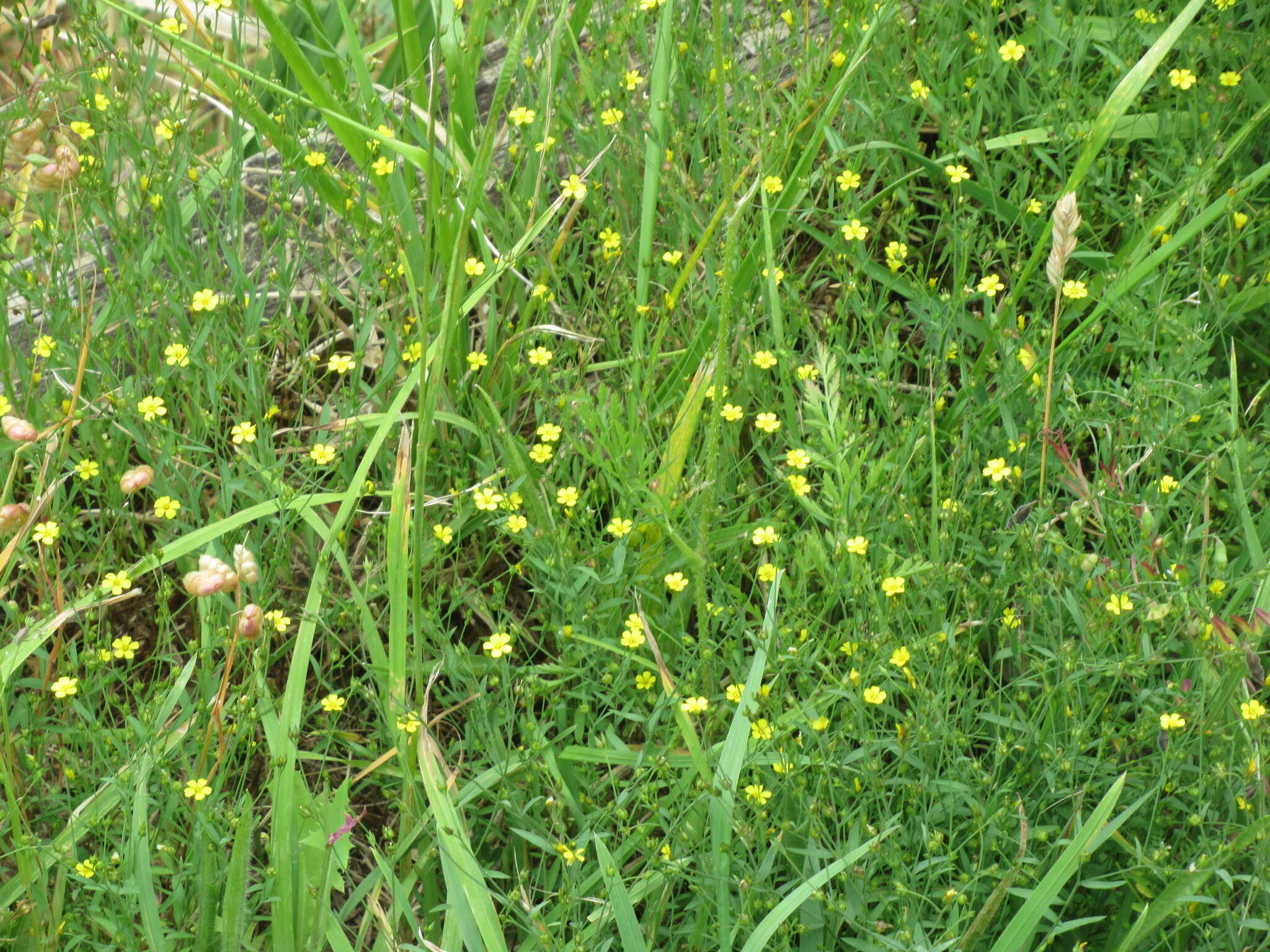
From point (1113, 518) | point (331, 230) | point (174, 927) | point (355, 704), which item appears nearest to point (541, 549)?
point (355, 704)

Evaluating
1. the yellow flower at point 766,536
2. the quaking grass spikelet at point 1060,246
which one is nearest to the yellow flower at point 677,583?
the yellow flower at point 766,536

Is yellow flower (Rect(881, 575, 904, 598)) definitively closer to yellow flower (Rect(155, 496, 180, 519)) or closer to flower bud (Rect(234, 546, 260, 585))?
flower bud (Rect(234, 546, 260, 585))

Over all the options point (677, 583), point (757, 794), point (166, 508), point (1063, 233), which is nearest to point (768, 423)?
point (677, 583)

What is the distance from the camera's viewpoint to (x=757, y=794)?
1.75m

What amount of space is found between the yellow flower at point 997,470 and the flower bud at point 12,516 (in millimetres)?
1629

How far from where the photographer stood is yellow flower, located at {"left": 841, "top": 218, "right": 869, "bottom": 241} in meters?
2.39

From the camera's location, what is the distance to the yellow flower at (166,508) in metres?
2.12

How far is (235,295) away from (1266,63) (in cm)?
216

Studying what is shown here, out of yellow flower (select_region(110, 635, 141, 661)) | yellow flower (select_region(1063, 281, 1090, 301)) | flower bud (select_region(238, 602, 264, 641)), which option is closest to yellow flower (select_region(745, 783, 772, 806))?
flower bud (select_region(238, 602, 264, 641))

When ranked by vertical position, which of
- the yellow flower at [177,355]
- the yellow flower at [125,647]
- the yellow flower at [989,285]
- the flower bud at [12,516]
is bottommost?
the yellow flower at [125,647]

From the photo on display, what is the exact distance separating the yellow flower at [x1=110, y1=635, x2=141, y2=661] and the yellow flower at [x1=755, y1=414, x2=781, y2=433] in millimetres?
1154

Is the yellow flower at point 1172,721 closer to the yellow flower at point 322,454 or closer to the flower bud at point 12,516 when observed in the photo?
the yellow flower at point 322,454

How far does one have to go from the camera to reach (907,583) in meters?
1.99

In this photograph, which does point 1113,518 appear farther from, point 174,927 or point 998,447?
point 174,927
